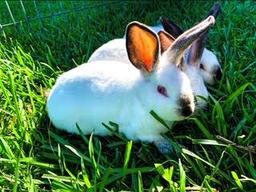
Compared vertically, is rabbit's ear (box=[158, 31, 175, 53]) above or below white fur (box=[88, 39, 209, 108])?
above

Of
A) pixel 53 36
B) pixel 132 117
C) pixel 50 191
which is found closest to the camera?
pixel 50 191

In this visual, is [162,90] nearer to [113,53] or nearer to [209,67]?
[209,67]

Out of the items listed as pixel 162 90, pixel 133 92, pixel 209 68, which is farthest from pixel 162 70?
pixel 209 68

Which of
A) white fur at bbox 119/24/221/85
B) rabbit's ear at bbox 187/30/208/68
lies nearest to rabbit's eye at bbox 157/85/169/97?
rabbit's ear at bbox 187/30/208/68

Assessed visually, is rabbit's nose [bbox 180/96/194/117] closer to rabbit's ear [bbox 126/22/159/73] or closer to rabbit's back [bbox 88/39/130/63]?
rabbit's ear [bbox 126/22/159/73]

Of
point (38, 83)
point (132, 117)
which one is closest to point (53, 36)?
point (38, 83)

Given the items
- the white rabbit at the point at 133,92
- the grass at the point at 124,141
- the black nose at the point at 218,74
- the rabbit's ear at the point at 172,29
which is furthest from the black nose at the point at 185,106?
the rabbit's ear at the point at 172,29

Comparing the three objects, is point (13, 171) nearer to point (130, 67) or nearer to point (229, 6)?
point (130, 67)

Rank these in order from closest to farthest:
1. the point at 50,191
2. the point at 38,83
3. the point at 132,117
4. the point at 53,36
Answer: the point at 50,191 < the point at 132,117 < the point at 38,83 < the point at 53,36
